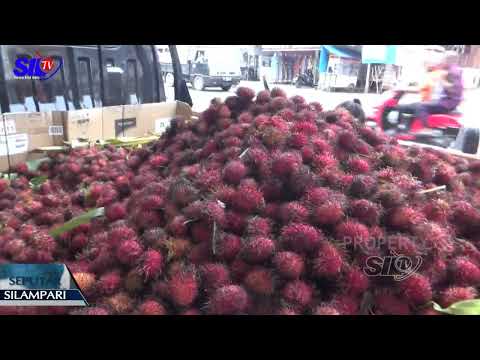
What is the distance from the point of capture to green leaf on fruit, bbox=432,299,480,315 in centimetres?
102

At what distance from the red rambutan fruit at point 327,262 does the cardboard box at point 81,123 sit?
174 centimetres

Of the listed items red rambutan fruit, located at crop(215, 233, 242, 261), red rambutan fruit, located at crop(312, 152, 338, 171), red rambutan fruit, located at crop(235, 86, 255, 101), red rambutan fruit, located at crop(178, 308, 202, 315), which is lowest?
red rambutan fruit, located at crop(178, 308, 202, 315)

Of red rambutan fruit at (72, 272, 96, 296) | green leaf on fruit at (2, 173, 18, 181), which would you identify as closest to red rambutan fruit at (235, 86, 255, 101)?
red rambutan fruit at (72, 272, 96, 296)

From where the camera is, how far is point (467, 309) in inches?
40.2

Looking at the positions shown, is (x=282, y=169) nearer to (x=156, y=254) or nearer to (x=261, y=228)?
(x=261, y=228)

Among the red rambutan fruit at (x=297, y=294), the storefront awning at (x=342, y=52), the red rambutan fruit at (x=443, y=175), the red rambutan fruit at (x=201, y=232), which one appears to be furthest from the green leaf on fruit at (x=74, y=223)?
the red rambutan fruit at (x=443, y=175)

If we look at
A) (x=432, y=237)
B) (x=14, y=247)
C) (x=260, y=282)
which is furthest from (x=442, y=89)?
(x=14, y=247)

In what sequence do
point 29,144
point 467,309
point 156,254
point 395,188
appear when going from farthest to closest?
point 29,144
point 395,188
point 156,254
point 467,309

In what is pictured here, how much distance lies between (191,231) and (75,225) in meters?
0.42

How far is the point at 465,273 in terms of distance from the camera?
1152mm

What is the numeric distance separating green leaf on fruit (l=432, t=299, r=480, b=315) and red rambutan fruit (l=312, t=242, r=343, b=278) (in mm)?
278

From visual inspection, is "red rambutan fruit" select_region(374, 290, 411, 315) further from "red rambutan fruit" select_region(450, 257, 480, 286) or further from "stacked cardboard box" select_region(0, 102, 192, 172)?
"stacked cardboard box" select_region(0, 102, 192, 172)

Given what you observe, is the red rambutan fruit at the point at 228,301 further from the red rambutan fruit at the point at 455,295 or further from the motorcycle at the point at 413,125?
the motorcycle at the point at 413,125

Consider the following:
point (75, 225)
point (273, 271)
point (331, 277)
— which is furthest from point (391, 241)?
point (75, 225)
